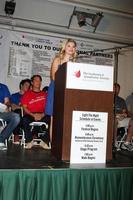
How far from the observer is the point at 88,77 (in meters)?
2.34

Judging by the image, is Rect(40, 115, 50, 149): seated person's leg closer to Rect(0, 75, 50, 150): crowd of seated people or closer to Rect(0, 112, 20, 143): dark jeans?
Rect(0, 75, 50, 150): crowd of seated people

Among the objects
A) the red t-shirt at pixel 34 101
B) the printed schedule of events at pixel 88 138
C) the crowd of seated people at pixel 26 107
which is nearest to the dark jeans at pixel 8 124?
the crowd of seated people at pixel 26 107

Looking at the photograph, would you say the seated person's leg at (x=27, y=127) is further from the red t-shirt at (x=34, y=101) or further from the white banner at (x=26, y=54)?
the white banner at (x=26, y=54)

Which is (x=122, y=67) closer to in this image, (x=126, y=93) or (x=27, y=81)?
(x=126, y=93)

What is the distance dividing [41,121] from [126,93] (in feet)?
7.92

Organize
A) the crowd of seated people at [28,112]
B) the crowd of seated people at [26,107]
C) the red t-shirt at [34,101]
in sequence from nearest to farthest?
the crowd of seated people at [28,112] < the crowd of seated people at [26,107] < the red t-shirt at [34,101]

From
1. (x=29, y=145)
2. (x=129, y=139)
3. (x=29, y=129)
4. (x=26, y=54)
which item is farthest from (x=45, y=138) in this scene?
(x=26, y=54)

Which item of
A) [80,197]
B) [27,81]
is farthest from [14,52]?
[80,197]

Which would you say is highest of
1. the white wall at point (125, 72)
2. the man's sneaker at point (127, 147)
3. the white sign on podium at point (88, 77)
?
the white wall at point (125, 72)

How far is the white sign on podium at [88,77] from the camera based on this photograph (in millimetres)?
2313

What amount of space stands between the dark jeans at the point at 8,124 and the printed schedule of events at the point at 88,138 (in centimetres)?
136

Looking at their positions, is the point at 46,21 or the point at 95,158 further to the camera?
the point at 46,21

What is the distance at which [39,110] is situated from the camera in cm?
452

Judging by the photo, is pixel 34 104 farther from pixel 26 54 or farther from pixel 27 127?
pixel 26 54
